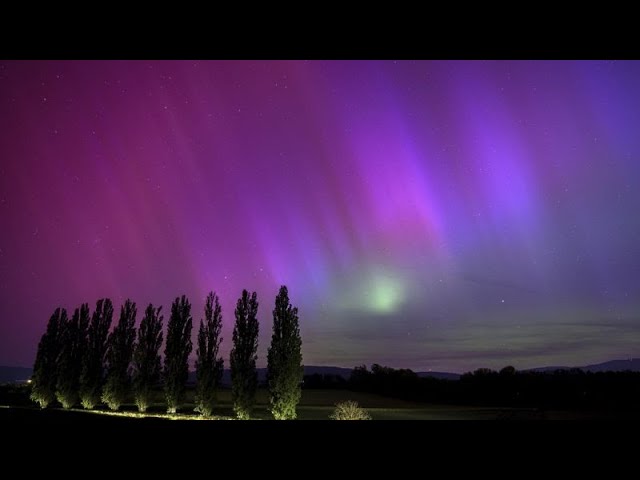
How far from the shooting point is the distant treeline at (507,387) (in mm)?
23203

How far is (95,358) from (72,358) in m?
1.34

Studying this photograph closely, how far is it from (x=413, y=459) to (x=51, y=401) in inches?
1065

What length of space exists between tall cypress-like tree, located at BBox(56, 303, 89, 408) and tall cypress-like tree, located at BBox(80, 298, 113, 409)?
46cm

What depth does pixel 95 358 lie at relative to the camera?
23.4 m

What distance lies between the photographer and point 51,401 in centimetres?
2367

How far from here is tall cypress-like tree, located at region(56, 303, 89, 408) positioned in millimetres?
22891

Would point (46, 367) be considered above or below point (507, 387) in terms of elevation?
above

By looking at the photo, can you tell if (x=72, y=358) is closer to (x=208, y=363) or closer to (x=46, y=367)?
(x=46, y=367)

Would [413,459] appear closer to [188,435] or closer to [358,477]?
[358,477]

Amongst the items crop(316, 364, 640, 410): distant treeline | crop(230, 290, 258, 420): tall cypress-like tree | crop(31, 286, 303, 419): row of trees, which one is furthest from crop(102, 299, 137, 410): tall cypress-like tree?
crop(316, 364, 640, 410): distant treeline

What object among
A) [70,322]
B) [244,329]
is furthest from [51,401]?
[244,329]

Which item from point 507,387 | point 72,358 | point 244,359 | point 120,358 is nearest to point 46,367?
point 72,358

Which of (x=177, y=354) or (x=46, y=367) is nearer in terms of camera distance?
(x=177, y=354)

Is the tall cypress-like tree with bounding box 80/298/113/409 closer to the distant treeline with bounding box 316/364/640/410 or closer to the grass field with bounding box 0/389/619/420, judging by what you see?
the grass field with bounding box 0/389/619/420
